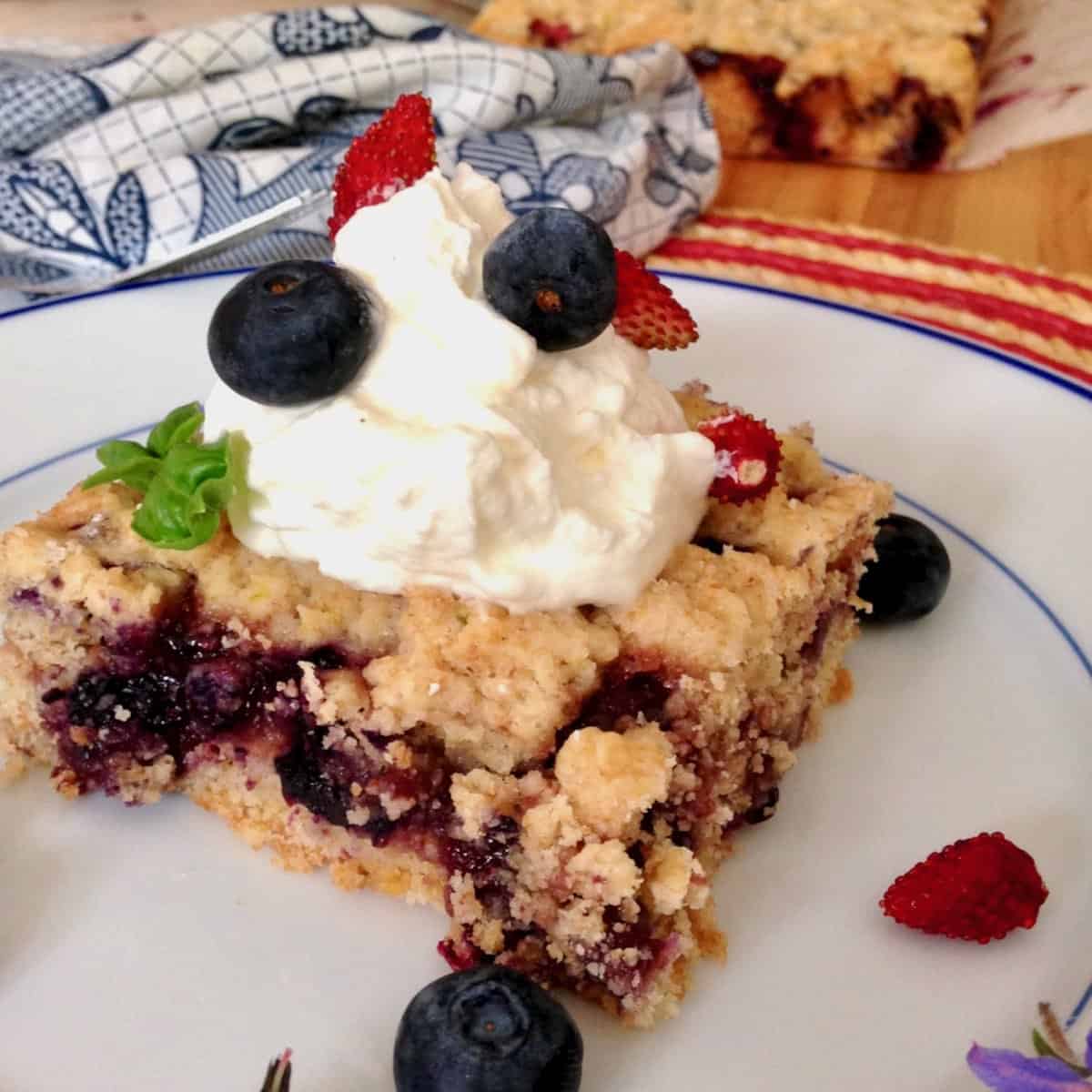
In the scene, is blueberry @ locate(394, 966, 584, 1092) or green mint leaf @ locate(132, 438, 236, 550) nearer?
blueberry @ locate(394, 966, 584, 1092)

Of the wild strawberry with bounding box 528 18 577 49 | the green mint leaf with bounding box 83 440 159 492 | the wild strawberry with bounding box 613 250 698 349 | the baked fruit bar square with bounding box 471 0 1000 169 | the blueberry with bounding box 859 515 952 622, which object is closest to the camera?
the green mint leaf with bounding box 83 440 159 492

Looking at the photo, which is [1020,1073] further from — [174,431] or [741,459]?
[174,431]

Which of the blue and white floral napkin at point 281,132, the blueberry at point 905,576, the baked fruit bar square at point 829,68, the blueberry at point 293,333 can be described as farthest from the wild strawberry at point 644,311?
the baked fruit bar square at point 829,68

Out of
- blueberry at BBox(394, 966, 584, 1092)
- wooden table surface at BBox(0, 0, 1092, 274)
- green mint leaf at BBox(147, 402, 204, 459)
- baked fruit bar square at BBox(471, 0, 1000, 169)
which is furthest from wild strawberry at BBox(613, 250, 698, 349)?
baked fruit bar square at BBox(471, 0, 1000, 169)

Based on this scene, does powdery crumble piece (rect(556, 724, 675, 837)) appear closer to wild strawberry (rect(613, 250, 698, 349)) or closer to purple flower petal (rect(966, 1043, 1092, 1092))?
purple flower petal (rect(966, 1043, 1092, 1092))

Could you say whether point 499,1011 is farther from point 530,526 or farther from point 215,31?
point 215,31
